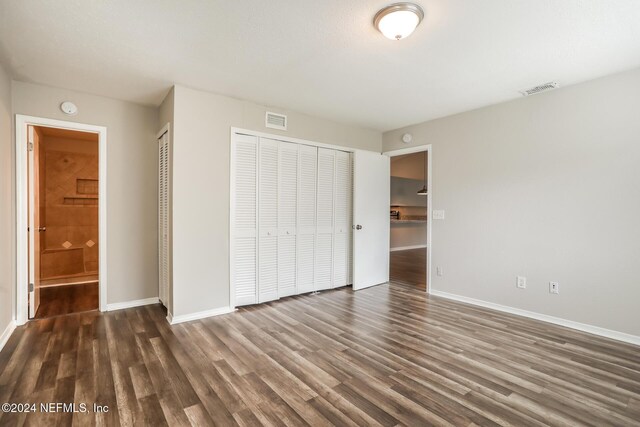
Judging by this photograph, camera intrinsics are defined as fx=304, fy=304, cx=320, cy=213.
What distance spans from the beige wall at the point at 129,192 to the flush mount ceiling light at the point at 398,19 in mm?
3125

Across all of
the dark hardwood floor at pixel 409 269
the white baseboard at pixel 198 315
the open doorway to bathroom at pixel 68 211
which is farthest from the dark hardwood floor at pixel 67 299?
the dark hardwood floor at pixel 409 269

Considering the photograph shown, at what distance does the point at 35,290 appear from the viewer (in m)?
3.50

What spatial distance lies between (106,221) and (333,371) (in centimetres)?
314

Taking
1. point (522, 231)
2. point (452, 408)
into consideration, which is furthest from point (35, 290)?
point (522, 231)

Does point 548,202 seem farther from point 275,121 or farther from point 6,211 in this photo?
point 6,211

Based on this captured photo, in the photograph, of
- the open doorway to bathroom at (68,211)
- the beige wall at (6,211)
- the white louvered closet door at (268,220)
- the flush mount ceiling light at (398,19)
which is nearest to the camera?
the flush mount ceiling light at (398,19)

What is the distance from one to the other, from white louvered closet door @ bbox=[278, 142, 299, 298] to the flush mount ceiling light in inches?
87.9

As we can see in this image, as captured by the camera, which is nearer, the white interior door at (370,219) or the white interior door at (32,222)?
the white interior door at (32,222)

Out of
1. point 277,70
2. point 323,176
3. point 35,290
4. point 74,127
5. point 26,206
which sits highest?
point 277,70

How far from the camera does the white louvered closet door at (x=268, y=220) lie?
12.9ft

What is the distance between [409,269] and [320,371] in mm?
4395

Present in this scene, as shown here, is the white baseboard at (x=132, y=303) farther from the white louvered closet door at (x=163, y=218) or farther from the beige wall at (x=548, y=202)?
the beige wall at (x=548, y=202)

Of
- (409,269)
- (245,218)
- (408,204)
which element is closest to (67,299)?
(245,218)

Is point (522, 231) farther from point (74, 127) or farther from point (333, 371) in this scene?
point (74, 127)
